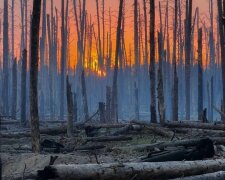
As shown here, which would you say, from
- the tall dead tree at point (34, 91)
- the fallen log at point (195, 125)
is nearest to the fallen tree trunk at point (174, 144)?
the fallen log at point (195, 125)

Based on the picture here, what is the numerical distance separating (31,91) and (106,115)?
47.2 ft

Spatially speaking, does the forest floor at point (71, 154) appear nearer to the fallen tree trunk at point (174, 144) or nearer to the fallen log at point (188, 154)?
the fallen tree trunk at point (174, 144)

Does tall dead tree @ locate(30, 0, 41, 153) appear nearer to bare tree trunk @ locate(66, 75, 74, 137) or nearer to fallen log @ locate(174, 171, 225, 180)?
bare tree trunk @ locate(66, 75, 74, 137)

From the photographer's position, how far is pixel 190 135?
13812 millimetres

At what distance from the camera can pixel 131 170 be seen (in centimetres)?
669

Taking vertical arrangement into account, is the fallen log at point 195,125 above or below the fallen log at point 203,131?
above

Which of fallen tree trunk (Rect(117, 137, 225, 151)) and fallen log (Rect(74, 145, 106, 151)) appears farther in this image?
fallen log (Rect(74, 145, 106, 151))

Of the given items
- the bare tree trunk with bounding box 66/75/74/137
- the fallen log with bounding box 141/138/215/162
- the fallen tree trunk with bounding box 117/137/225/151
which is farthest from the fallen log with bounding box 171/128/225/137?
the fallen log with bounding box 141/138/215/162

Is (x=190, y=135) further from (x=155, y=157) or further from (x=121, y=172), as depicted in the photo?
(x=121, y=172)

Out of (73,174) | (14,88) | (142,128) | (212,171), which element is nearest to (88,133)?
(142,128)

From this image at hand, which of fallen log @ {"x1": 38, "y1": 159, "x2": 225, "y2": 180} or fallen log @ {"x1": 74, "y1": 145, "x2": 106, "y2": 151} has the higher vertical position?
fallen log @ {"x1": 38, "y1": 159, "x2": 225, "y2": 180}

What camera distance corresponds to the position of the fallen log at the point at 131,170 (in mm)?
6016

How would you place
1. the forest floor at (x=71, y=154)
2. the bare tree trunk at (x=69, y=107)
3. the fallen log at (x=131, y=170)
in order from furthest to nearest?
1. the bare tree trunk at (x=69, y=107)
2. the forest floor at (x=71, y=154)
3. the fallen log at (x=131, y=170)

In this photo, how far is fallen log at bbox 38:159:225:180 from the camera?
19.7ft
